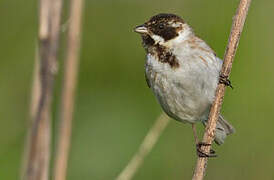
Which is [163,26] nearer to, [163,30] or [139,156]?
[163,30]

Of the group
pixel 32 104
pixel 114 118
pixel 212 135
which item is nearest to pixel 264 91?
pixel 114 118

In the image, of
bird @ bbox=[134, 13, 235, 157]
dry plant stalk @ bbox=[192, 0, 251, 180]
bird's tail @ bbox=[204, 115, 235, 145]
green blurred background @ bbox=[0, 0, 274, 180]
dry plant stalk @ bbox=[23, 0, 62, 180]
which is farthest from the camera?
green blurred background @ bbox=[0, 0, 274, 180]

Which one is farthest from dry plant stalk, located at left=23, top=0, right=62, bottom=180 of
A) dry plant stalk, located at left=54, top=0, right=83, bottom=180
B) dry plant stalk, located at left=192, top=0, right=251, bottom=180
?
dry plant stalk, located at left=192, top=0, right=251, bottom=180

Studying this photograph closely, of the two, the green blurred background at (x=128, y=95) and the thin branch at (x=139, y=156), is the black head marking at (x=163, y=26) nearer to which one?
the thin branch at (x=139, y=156)

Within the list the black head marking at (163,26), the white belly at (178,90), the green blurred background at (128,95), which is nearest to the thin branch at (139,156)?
the white belly at (178,90)

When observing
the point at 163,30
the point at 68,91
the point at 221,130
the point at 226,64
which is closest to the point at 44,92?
the point at 68,91

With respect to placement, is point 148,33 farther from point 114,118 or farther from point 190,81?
point 114,118

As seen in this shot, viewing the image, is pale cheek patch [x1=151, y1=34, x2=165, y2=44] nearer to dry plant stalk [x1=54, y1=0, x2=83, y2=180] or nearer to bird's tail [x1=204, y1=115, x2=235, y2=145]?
dry plant stalk [x1=54, y1=0, x2=83, y2=180]
